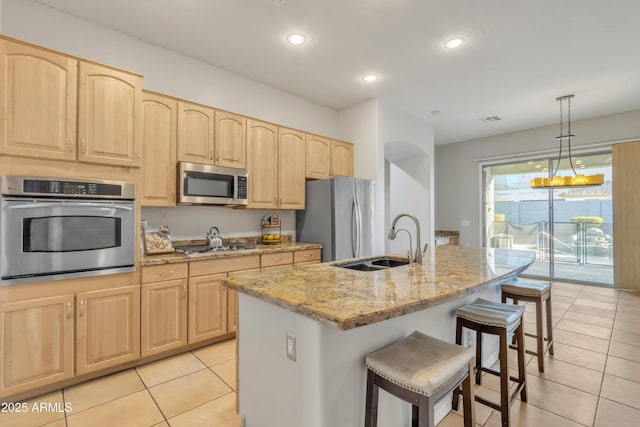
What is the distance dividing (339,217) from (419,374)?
8.46ft

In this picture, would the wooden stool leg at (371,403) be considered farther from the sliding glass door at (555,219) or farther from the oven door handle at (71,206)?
the sliding glass door at (555,219)

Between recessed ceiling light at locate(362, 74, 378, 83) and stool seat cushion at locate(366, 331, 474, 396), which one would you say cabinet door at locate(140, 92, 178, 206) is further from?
stool seat cushion at locate(366, 331, 474, 396)

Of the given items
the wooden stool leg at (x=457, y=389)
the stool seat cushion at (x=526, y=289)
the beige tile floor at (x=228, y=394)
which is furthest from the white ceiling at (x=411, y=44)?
the beige tile floor at (x=228, y=394)

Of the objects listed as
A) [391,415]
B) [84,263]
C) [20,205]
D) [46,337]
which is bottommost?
[391,415]

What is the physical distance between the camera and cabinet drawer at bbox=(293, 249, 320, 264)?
3.51 meters

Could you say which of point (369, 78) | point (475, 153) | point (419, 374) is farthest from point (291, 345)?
point (475, 153)

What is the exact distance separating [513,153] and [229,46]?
5.58 meters

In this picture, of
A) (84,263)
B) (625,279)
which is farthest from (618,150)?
(84,263)

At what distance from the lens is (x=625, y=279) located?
15.8ft

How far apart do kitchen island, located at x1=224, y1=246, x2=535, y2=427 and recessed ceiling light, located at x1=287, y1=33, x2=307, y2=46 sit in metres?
2.24

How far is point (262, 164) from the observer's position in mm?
3553

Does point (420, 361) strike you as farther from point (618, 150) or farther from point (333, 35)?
point (618, 150)

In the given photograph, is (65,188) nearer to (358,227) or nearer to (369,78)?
(358,227)

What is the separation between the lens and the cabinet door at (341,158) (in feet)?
14.1
